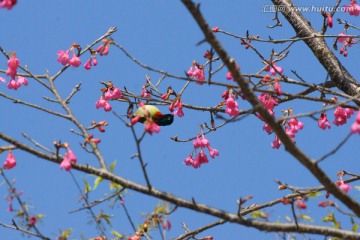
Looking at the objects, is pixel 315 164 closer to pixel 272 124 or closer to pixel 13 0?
pixel 272 124

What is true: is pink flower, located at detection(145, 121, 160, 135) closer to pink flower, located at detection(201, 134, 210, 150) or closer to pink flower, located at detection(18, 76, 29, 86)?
pink flower, located at detection(201, 134, 210, 150)

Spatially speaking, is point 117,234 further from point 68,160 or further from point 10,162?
point 68,160

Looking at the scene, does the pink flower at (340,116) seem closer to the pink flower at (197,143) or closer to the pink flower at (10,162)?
the pink flower at (197,143)

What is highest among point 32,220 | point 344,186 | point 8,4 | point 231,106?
point 231,106

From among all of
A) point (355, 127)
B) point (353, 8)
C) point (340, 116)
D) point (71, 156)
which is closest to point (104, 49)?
point (71, 156)

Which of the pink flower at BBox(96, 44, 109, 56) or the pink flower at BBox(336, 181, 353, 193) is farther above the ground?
the pink flower at BBox(96, 44, 109, 56)

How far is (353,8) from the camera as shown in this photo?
19.6ft

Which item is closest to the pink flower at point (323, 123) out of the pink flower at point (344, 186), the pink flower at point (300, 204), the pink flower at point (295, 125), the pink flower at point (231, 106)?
the pink flower at point (295, 125)

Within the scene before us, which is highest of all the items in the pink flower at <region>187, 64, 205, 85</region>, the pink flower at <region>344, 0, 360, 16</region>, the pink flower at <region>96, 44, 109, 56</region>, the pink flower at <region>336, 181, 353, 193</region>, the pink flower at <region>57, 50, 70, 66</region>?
the pink flower at <region>344, 0, 360, 16</region>

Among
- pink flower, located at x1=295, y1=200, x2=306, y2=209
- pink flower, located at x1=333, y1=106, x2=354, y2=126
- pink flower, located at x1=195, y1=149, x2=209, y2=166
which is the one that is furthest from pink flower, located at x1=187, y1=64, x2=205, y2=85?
pink flower, located at x1=295, y1=200, x2=306, y2=209

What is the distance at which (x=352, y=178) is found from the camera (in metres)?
4.59

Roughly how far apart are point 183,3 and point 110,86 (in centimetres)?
275

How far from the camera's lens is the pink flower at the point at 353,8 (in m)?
5.95

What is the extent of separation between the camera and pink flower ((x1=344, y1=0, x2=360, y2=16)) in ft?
19.5
